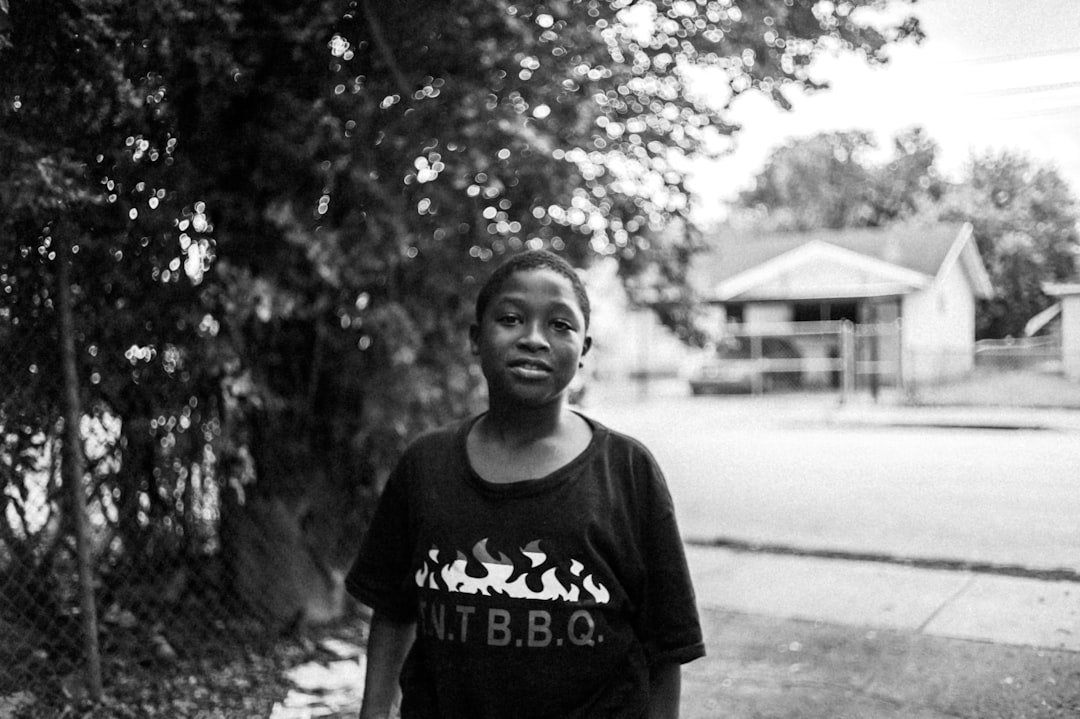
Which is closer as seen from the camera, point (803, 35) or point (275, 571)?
point (803, 35)

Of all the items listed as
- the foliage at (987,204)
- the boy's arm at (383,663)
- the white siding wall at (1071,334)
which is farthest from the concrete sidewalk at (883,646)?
the boy's arm at (383,663)

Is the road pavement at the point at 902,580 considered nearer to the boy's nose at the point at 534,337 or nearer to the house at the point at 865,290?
the house at the point at 865,290

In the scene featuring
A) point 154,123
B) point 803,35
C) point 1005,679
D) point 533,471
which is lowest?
point 1005,679

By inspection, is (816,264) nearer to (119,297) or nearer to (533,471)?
(119,297)

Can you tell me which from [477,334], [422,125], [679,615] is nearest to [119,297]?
[422,125]

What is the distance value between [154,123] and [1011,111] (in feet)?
11.7

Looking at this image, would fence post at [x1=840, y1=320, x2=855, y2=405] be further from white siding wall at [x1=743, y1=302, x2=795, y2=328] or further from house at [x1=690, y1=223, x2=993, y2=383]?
white siding wall at [x1=743, y1=302, x2=795, y2=328]

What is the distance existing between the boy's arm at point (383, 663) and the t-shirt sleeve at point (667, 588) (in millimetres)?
525

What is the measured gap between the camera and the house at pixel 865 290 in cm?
495

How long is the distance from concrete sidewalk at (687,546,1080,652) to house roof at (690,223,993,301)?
1518 mm

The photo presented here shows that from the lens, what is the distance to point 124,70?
3443 millimetres

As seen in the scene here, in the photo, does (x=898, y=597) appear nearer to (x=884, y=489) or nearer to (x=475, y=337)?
(x=884, y=489)

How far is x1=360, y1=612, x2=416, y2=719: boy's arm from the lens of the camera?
200cm

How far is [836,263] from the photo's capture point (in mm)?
6422
